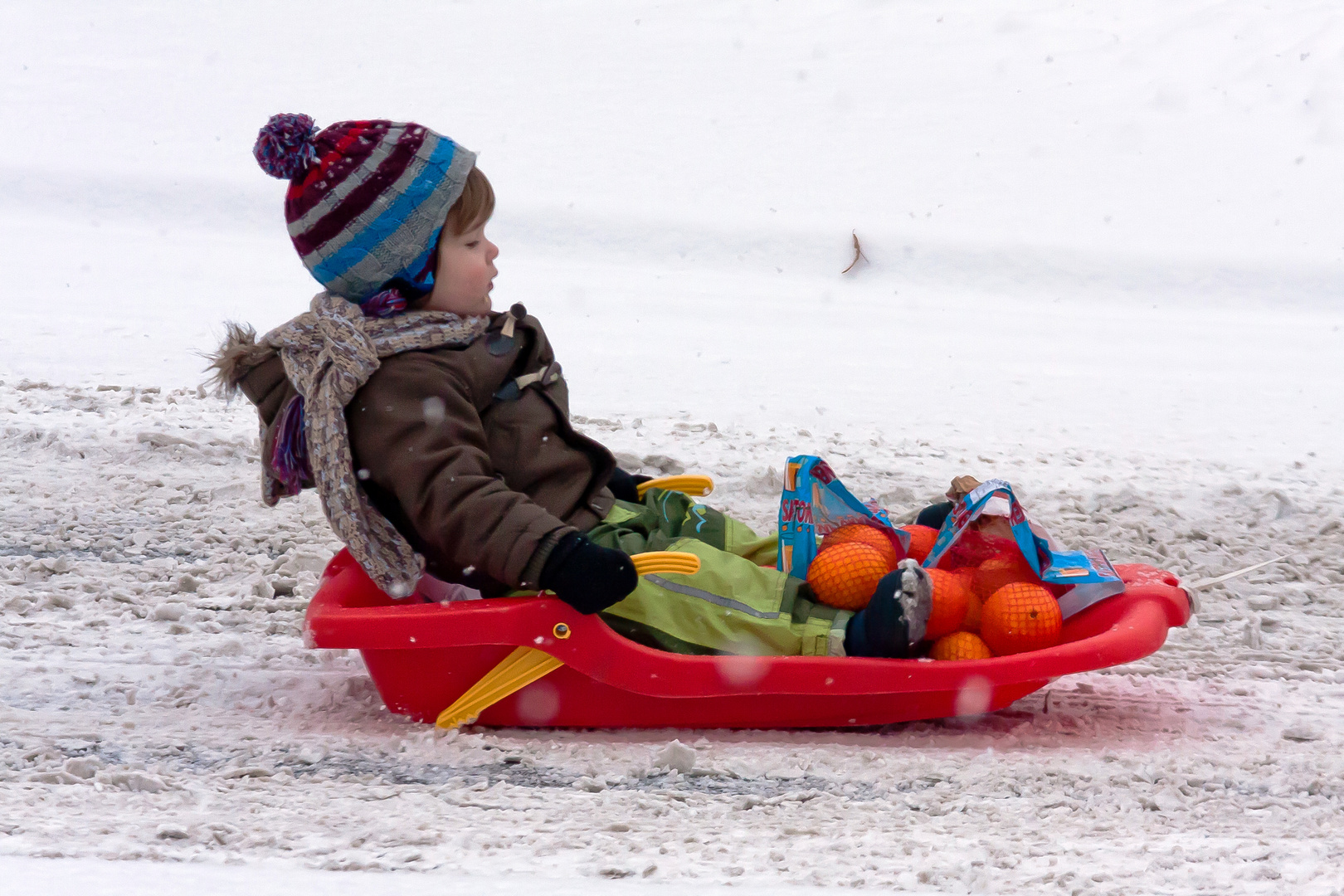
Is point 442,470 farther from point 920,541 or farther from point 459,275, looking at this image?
point 920,541

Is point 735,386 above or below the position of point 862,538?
above

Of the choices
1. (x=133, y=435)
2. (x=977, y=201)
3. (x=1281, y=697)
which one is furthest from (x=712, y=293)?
(x=1281, y=697)

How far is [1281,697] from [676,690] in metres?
1.23

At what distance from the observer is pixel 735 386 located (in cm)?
448

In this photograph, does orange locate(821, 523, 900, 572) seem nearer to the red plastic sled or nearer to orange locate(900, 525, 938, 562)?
orange locate(900, 525, 938, 562)

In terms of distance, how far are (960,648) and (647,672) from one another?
60 centimetres

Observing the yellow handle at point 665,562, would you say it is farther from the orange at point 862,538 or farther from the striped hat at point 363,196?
the striped hat at point 363,196

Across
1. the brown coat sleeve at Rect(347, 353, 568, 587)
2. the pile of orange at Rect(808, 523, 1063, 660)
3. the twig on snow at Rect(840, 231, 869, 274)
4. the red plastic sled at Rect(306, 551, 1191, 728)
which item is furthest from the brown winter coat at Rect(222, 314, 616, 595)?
the twig on snow at Rect(840, 231, 869, 274)

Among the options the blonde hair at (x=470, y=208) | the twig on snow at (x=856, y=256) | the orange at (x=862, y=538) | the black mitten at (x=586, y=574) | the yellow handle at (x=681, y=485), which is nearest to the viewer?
the black mitten at (x=586, y=574)

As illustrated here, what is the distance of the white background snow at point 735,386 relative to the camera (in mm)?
1737

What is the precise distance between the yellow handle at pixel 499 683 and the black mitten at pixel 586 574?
0.53 ft

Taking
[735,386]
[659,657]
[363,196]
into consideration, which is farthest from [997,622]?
[735,386]

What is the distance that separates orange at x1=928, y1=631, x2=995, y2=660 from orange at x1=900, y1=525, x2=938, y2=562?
12.4 inches

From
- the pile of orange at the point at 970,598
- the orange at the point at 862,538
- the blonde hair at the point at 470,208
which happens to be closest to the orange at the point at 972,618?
the pile of orange at the point at 970,598
